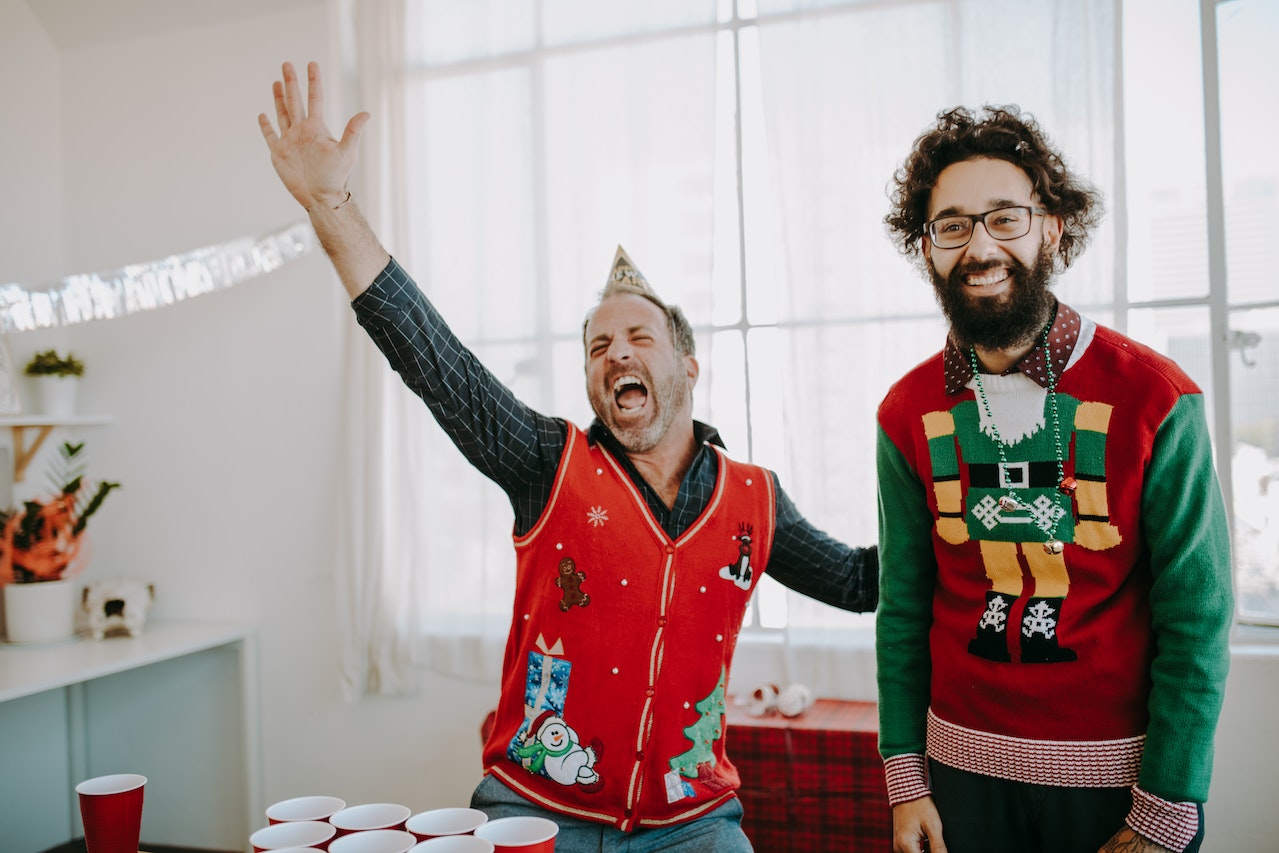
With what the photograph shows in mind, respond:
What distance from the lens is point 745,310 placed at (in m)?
2.96

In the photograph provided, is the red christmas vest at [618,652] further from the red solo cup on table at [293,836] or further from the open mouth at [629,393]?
the red solo cup on table at [293,836]

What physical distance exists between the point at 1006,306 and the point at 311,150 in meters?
1.08

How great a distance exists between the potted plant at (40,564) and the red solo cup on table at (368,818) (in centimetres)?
235

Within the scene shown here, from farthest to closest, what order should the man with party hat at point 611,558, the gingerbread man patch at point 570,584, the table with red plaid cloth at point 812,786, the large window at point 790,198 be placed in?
the large window at point 790,198
the table with red plaid cloth at point 812,786
the gingerbread man patch at point 570,584
the man with party hat at point 611,558

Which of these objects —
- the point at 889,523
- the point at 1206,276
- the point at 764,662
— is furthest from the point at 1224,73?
the point at 764,662

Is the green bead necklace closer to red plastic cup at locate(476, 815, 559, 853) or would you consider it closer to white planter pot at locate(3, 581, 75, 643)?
red plastic cup at locate(476, 815, 559, 853)

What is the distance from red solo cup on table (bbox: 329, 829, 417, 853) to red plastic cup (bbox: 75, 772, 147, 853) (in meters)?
0.32

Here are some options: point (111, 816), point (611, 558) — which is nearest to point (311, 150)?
point (611, 558)

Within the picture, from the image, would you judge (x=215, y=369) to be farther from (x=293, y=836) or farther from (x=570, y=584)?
(x=293, y=836)

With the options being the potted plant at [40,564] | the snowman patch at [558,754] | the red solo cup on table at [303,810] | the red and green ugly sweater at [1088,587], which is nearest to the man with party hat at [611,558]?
the snowman patch at [558,754]

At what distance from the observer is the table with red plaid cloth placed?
244 cm

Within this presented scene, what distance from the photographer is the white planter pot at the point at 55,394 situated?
3314 mm

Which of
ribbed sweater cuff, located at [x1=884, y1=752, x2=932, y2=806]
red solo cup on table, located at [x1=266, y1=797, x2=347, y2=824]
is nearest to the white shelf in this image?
red solo cup on table, located at [x1=266, y1=797, x2=347, y2=824]

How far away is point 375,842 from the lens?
110 centimetres
